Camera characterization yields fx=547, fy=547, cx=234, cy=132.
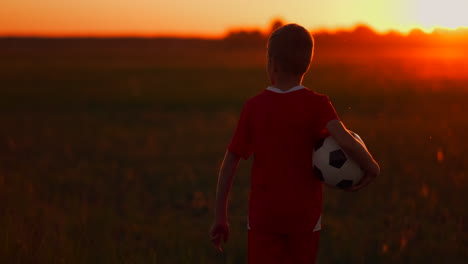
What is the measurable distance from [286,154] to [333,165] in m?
0.22

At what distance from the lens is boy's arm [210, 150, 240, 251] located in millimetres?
2621

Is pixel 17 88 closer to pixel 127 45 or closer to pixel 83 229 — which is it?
pixel 83 229

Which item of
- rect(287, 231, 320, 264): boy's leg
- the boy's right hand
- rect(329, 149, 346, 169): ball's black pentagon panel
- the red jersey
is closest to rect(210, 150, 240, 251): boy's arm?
the boy's right hand

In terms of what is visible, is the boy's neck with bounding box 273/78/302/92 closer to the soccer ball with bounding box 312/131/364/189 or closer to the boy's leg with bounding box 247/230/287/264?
the soccer ball with bounding box 312/131/364/189

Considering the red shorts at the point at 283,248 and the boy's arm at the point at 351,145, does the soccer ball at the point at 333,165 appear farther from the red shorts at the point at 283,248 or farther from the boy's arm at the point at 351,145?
the red shorts at the point at 283,248

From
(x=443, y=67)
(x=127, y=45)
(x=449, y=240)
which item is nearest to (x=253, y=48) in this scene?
(x=127, y=45)

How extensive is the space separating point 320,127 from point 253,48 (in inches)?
3463

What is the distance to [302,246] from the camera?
251 cm

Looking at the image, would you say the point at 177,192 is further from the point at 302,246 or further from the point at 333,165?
the point at 333,165

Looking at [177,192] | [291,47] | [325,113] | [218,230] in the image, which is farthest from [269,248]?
[177,192]

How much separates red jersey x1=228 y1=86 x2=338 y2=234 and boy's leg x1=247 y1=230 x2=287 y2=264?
0.04 m

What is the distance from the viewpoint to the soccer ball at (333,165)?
2426mm

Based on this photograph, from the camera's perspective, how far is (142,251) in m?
4.44

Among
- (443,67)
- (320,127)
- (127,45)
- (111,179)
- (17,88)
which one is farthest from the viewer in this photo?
(127,45)
